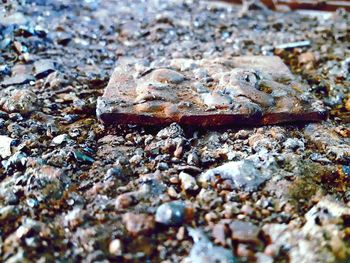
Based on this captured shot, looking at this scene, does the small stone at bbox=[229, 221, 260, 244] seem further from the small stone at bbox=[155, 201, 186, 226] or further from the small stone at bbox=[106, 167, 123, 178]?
the small stone at bbox=[106, 167, 123, 178]

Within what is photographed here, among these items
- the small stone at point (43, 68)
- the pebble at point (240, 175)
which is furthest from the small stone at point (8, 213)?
the small stone at point (43, 68)

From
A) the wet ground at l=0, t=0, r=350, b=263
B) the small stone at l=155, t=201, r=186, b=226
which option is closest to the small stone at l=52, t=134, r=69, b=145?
the wet ground at l=0, t=0, r=350, b=263

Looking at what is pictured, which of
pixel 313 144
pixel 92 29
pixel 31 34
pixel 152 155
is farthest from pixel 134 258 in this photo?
pixel 92 29

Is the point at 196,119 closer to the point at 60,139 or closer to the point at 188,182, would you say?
the point at 188,182

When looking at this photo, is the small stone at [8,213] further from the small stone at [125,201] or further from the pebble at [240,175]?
the pebble at [240,175]

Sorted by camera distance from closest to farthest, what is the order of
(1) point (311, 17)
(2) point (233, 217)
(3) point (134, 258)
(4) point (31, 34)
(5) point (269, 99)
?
(3) point (134, 258) → (2) point (233, 217) → (5) point (269, 99) → (4) point (31, 34) → (1) point (311, 17)

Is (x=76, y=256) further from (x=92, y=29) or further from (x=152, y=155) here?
(x=92, y=29)
